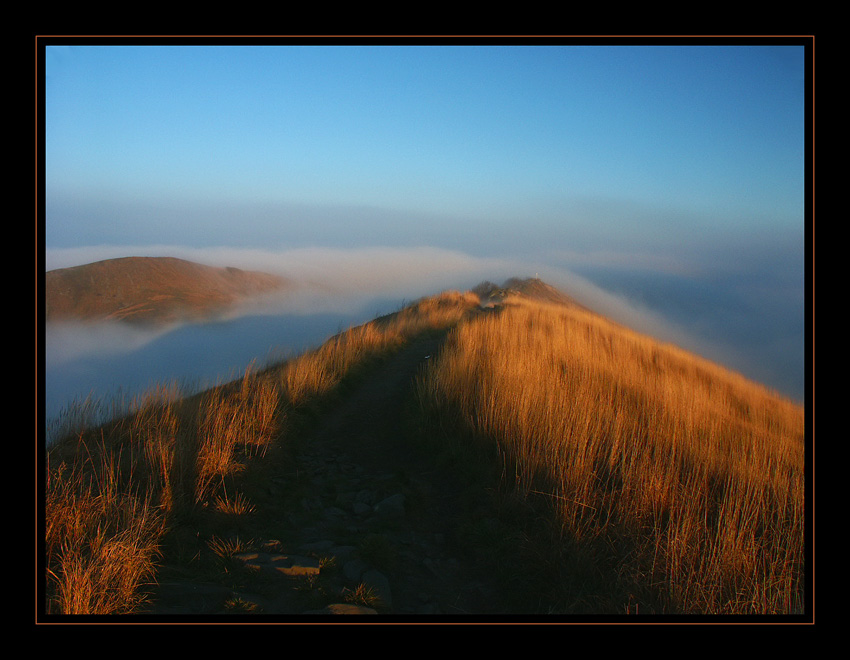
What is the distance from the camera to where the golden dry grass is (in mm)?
2963

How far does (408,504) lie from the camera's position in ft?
14.0

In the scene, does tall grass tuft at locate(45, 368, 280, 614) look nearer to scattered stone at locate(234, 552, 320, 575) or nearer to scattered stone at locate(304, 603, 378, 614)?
scattered stone at locate(234, 552, 320, 575)

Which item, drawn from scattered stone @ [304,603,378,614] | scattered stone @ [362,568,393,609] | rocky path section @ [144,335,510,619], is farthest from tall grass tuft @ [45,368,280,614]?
scattered stone @ [362,568,393,609]

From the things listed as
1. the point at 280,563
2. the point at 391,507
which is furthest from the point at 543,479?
the point at 280,563

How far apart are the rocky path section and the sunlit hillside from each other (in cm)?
18

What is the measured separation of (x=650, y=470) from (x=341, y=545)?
8.21 ft

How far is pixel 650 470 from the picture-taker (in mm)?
3896

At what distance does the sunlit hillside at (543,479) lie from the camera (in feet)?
9.49

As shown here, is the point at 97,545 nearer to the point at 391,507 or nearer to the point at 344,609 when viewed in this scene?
the point at 344,609

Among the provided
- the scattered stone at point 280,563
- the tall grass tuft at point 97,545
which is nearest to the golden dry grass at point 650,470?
the scattered stone at point 280,563

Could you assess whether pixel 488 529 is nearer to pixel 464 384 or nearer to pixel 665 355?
pixel 464 384

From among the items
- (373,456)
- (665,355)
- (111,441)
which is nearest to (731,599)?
(373,456)

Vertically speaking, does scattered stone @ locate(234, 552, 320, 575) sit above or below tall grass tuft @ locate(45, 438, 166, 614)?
below
